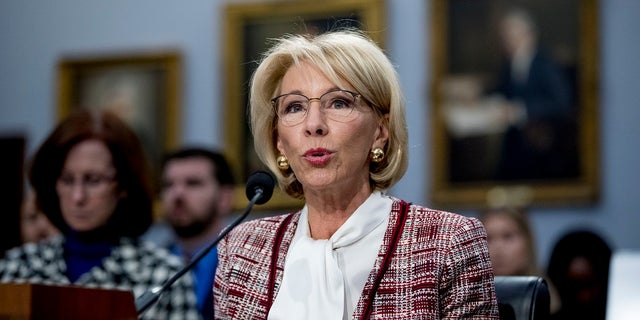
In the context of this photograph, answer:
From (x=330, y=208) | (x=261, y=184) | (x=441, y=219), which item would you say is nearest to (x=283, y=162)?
(x=261, y=184)

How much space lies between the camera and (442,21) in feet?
26.2

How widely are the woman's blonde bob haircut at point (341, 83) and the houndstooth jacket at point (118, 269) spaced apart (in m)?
1.20

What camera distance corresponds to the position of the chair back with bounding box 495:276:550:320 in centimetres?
305

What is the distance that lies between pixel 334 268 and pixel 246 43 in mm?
5827

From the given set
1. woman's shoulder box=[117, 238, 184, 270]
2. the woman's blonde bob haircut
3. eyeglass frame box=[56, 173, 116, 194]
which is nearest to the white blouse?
the woman's blonde bob haircut

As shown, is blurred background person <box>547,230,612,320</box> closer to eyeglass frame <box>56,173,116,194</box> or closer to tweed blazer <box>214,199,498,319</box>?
eyeglass frame <box>56,173,116,194</box>

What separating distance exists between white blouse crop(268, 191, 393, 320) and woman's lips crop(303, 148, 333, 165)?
18 centimetres

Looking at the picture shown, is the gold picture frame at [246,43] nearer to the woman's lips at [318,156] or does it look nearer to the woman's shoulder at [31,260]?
the woman's shoulder at [31,260]

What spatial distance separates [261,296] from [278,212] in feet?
17.1

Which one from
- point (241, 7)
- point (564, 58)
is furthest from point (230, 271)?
point (241, 7)

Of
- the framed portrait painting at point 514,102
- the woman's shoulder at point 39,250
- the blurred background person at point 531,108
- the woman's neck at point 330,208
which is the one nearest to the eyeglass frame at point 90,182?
the woman's shoulder at point 39,250

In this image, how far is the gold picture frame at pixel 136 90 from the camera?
A: 8.95m

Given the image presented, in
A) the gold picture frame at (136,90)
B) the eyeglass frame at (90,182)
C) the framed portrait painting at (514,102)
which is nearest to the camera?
the eyeglass frame at (90,182)

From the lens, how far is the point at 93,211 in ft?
14.7
